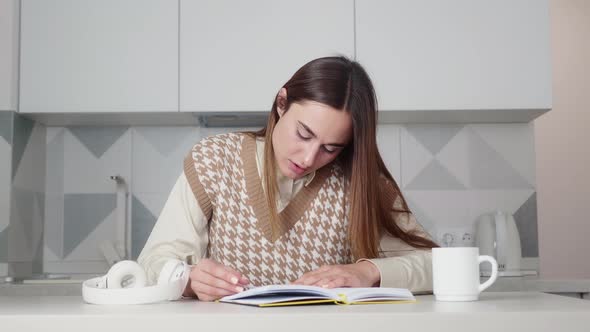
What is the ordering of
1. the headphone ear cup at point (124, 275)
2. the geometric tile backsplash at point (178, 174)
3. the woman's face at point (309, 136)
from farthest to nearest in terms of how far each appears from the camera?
the geometric tile backsplash at point (178, 174)
the woman's face at point (309, 136)
the headphone ear cup at point (124, 275)

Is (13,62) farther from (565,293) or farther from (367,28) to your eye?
(565,293)

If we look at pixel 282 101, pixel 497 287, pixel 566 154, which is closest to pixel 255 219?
pixel 282 101

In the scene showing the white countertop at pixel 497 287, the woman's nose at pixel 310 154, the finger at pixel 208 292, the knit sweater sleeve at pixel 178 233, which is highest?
the woman's nose at pixel 310 154

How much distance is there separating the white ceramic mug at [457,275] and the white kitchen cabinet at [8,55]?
202cm

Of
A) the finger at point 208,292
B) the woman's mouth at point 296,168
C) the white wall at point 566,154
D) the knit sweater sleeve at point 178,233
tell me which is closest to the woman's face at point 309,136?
the woman's mouth at point 296,168

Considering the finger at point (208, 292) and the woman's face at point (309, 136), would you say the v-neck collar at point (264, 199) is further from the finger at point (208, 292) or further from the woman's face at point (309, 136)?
the finger at point (208, 292)

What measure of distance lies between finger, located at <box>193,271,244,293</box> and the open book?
0.12 meters

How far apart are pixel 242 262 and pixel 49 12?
1511 mm

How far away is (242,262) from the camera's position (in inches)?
69.6

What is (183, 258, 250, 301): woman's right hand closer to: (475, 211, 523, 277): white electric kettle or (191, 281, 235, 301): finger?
(191, 281, 235, 301): finger

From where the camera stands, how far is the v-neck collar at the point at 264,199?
1763 millimetres

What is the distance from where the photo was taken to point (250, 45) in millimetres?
2740

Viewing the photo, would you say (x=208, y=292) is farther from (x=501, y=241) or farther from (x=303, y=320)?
(x=501, y=241)

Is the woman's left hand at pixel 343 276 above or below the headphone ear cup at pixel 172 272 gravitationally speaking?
below
